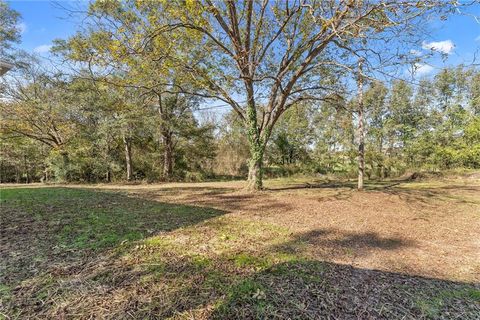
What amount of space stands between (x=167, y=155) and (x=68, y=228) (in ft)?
40.1

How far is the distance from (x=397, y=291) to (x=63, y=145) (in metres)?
15.5

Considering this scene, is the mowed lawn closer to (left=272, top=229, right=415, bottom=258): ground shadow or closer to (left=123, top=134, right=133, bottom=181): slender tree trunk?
(left=272, top=229, right=415, bottom=258): ground shadow

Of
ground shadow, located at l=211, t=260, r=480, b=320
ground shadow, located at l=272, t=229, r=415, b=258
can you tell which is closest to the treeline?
ground shadow, located at l=272, t=229, r=415, b=258

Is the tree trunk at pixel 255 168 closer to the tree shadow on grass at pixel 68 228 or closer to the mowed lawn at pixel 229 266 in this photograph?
the tree shadow on grass at pixel 68 228

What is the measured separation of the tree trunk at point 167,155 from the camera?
14883 millimetres

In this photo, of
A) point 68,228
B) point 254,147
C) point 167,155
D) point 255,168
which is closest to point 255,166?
point 255,168

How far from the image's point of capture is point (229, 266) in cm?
237

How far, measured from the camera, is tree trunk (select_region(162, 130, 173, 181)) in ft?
48.8

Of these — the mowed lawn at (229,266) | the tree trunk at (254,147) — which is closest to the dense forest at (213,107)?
the tree trunk at (254,147)

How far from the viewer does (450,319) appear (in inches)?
72.5

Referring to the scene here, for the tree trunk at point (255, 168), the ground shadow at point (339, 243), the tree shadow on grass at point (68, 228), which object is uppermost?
the tree trunk at point (255, 168)

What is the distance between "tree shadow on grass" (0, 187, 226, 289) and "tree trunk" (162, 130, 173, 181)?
32.5ft

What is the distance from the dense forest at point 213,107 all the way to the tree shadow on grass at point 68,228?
11.3ft

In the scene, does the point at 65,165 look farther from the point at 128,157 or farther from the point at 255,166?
the point at 255,166
